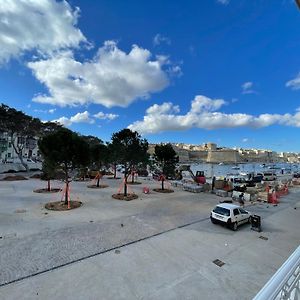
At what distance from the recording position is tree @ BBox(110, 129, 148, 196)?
72.5ft

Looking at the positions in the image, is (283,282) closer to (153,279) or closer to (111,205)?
(153,279)

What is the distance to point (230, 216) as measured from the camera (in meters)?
13.2

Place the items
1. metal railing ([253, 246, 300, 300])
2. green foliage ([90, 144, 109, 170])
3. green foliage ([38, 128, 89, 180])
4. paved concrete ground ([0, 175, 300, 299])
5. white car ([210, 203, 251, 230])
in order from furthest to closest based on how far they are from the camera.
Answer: green foliage ([90, 144, 109, 170])
green foliage ([38, 128, 89, 180])
white car ([210, 203, 251, 230])
paved concrete ground ([0, 175, 300, 299])
metal railing ([253, 246, 300, 300])

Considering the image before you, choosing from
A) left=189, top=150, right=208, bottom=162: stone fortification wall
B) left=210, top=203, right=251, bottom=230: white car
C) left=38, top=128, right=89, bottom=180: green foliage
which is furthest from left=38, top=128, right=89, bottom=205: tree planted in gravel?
left=189, top=150, right=208, bottom=162: stone fortification wall

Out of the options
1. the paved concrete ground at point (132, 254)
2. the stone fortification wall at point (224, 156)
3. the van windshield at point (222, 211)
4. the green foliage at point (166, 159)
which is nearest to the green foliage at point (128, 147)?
the green foliage at point (166, 159)

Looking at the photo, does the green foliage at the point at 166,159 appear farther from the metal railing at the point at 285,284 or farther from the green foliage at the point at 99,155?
the metal railing at the point at 285,284

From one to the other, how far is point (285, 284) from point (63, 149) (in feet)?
55.3

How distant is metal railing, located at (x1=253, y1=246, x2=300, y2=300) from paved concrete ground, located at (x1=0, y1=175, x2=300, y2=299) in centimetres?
471

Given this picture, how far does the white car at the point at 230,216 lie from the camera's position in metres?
13.2

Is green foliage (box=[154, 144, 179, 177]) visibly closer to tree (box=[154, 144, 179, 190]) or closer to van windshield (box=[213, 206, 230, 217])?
tree (box=[154, 144, 179, 190])

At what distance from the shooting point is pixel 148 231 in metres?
12.3

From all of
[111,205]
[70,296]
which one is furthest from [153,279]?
[111,205]

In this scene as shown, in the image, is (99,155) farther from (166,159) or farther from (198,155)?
(198,155)

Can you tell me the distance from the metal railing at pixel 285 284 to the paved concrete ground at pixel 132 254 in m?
4.71
